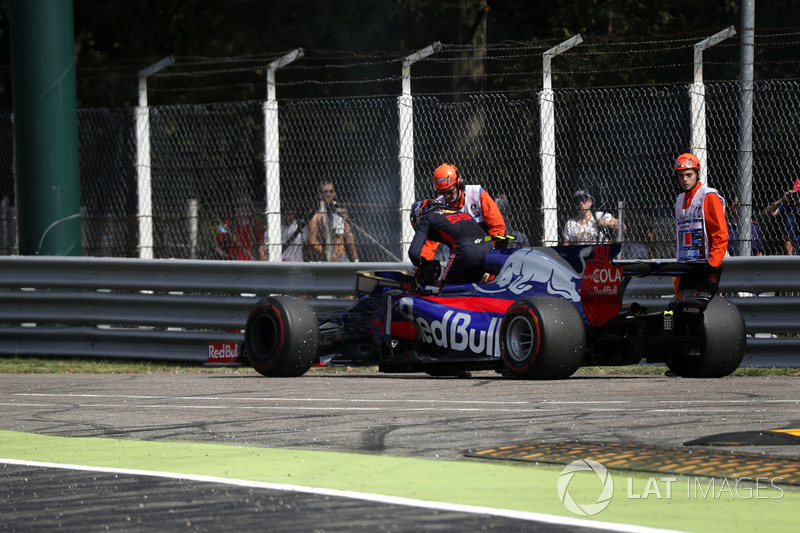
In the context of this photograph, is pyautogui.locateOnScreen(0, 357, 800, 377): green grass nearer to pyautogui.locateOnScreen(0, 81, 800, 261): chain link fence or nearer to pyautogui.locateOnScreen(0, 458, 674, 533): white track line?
pyautogui.locateOnScreen(0, 81, 800, 261): chain link fence

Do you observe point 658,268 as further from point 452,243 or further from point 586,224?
point 586,224

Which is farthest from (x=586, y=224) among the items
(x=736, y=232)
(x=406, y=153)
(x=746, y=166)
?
(x=406, y=153)

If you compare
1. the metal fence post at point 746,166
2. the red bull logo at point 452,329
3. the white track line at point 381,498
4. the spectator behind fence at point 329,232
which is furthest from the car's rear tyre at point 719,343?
the white track line at point 381,498

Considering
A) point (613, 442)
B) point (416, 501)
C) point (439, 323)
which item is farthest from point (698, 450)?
point (439, 323)

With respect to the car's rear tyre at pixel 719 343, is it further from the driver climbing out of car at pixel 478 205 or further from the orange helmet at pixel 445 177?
the orange helmet at pixel 445 177

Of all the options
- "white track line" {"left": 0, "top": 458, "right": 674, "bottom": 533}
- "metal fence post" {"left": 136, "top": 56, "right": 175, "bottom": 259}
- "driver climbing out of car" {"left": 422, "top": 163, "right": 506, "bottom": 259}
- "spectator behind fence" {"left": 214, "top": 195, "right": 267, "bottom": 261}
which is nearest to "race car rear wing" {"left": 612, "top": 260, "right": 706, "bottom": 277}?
"driver climbing out of car" {"left": 422, "top": 163, "right": 506, "bottom": 259}

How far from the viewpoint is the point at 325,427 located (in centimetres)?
724

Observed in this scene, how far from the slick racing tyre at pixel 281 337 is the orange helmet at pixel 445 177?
54.5 inches

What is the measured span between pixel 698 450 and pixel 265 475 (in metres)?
1.80

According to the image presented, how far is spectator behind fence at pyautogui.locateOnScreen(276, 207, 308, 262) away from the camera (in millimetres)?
13664

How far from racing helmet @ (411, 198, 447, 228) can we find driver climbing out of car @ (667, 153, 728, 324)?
5.88 feet

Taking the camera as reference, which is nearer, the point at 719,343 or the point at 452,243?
the point at 719,343

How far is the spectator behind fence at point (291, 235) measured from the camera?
13664 millimetres

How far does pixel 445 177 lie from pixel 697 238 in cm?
203
